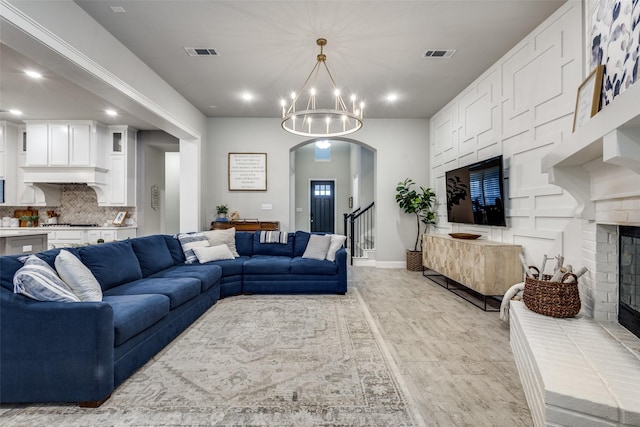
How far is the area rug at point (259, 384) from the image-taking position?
Answer: 5.45 feet

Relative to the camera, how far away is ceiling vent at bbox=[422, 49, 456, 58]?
3592 millimetres

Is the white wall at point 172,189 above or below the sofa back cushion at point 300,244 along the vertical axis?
above

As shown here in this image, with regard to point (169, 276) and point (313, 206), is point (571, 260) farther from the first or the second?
point (313, 206)

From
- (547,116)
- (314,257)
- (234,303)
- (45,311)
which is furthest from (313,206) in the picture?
(45,311)

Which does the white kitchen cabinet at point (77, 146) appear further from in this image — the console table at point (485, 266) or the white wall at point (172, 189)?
the console table at point (485, 266)

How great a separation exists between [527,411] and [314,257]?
304 centimetres

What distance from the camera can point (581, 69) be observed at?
8.57 feet

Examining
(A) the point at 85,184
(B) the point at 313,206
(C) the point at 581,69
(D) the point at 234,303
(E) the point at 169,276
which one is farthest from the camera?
(B) the point at 313,206

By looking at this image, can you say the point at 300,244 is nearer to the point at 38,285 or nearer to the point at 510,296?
the point at 510,296

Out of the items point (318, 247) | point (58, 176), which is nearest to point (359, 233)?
point (318, 247)

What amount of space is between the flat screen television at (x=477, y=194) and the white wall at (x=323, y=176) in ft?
17.8

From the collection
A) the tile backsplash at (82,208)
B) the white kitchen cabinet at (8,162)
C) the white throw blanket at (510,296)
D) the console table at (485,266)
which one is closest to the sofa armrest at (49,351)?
the white throw blanket at (510,296)

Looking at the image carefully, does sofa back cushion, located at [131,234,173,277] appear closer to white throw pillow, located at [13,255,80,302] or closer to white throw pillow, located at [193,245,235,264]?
white throw pillow, located at [193,245,235,264]

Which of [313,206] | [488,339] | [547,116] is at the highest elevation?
[547,116]
